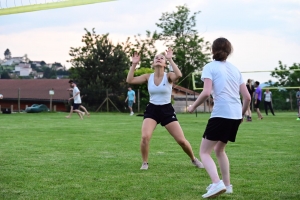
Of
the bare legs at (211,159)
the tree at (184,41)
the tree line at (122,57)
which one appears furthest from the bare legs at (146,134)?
the tree at (184,41)

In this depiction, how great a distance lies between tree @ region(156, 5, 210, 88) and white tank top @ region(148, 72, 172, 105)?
57065 millimetres

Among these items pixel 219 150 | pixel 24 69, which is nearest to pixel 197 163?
pixel 219 150

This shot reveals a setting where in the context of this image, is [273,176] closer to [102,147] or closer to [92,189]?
[92,189]

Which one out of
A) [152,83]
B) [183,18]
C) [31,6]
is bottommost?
[152,83]

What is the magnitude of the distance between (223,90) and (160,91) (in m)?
2.69

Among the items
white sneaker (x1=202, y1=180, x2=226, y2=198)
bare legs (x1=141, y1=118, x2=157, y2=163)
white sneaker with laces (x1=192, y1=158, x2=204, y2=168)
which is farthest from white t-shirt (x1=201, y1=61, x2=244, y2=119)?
white sneaker with laces (x1=192, y1=158, x2=204, y2=168)

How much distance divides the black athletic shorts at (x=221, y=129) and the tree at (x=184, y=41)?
196ft

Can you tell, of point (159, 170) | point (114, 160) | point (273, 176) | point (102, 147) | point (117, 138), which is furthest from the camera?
point (117, 138)

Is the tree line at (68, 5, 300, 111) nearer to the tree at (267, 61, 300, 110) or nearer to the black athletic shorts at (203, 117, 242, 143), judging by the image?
the tree at (267, 61, 300, 110)

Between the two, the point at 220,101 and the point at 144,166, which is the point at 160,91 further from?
the point at 220,101

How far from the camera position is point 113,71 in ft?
171

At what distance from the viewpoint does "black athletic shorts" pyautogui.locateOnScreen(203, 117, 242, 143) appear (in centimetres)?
648

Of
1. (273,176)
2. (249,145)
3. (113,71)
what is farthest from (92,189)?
(113,71)

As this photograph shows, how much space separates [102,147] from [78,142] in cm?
145
